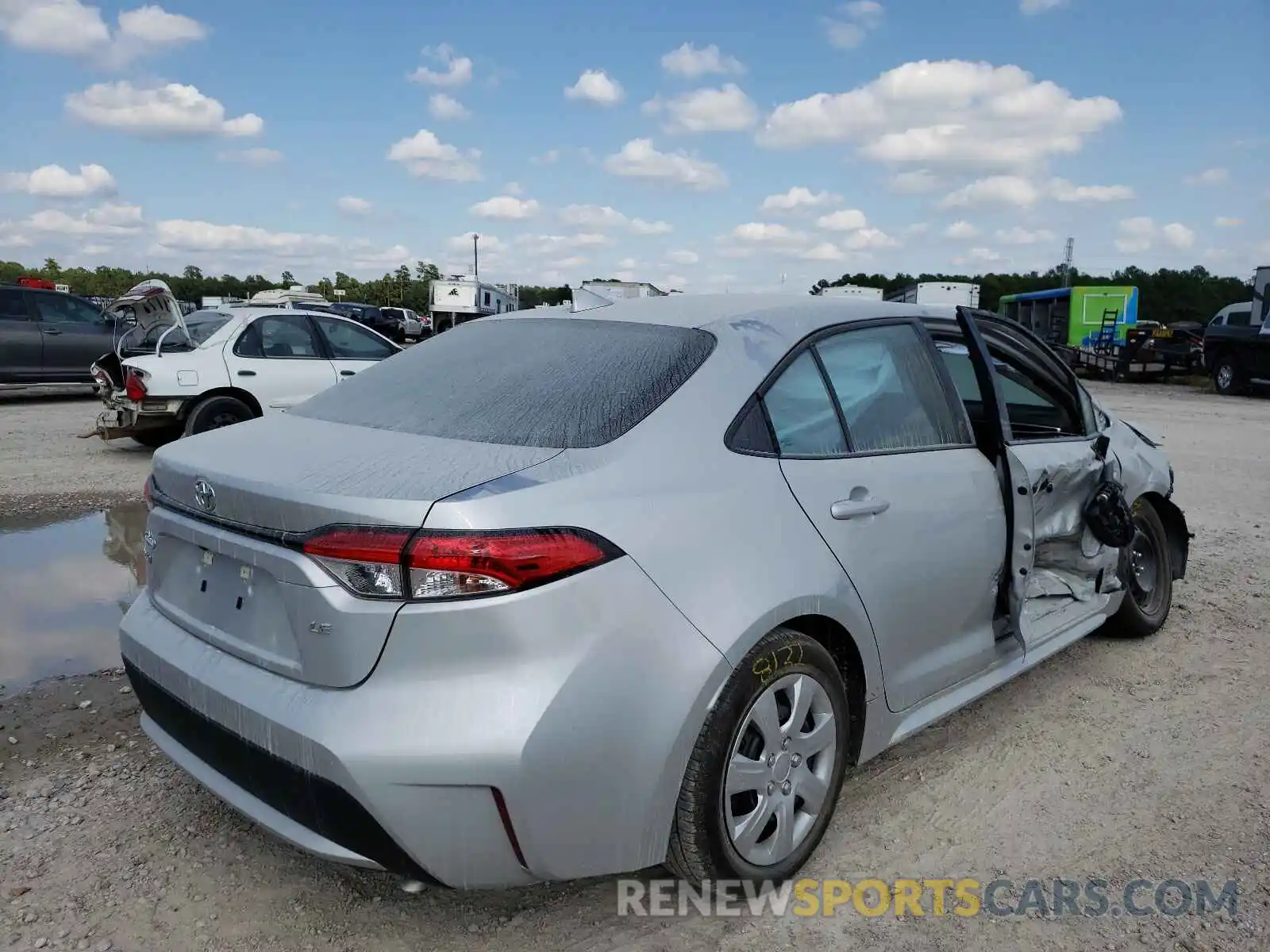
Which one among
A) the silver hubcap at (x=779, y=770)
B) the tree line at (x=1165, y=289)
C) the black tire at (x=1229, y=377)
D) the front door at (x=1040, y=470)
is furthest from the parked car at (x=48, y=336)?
the tree line at (x=1165, y=289)

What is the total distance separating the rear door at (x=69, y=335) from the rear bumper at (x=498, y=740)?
48.7 ft

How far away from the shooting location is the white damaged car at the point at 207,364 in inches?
351

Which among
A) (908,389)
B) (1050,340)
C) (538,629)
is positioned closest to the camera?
(538,629)

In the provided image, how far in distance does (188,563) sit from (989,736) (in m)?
2.81

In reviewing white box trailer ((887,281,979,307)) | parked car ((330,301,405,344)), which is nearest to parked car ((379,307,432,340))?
parked car ((330,301,405,344))

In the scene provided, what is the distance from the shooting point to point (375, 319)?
35.3 m

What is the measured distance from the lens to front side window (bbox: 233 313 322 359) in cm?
935

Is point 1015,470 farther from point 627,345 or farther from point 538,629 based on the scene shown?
point 538,629

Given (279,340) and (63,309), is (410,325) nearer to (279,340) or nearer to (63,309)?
(63,309)

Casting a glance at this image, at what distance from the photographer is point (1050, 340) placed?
98.9ft

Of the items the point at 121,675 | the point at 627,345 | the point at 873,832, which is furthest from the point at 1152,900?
the point at 121,675

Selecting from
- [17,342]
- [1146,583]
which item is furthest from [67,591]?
[17,342]

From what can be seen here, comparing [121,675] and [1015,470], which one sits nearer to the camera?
[1015,470]

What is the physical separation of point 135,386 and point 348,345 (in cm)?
207
